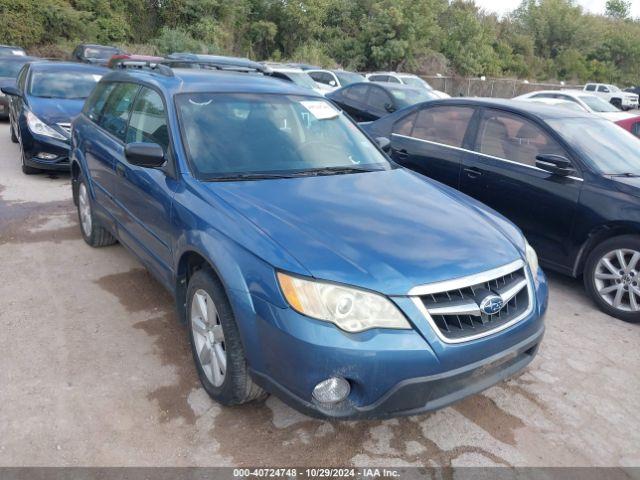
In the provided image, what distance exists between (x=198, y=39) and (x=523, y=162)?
3057 centimetres

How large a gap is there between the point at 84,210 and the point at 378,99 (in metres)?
7.33

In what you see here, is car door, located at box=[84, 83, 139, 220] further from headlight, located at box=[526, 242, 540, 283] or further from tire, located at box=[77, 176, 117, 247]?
headlight, located at box=[526, 242, 540, 283]

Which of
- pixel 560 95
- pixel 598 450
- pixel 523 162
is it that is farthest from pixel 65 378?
pixel 560 95

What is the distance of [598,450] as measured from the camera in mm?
2826

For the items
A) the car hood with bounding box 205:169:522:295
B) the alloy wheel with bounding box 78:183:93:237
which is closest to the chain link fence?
the alloy wheel with bounding box 78:183:93:237

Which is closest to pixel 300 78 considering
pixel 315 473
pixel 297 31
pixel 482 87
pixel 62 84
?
pixel 62 84

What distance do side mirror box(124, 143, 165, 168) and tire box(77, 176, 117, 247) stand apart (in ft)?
6.42

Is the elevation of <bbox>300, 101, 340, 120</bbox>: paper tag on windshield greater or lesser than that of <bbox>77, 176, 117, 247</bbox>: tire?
greater

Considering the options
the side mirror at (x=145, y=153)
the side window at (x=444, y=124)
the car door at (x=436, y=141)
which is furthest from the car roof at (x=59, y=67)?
the side mirror at (x=145, y=153)

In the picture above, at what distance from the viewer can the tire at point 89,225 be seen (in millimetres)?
5078

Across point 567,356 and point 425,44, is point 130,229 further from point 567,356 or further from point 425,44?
point 425,44

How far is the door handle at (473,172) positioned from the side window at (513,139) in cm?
20

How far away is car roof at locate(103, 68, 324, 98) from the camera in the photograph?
12.2ft

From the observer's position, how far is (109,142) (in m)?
4.37
